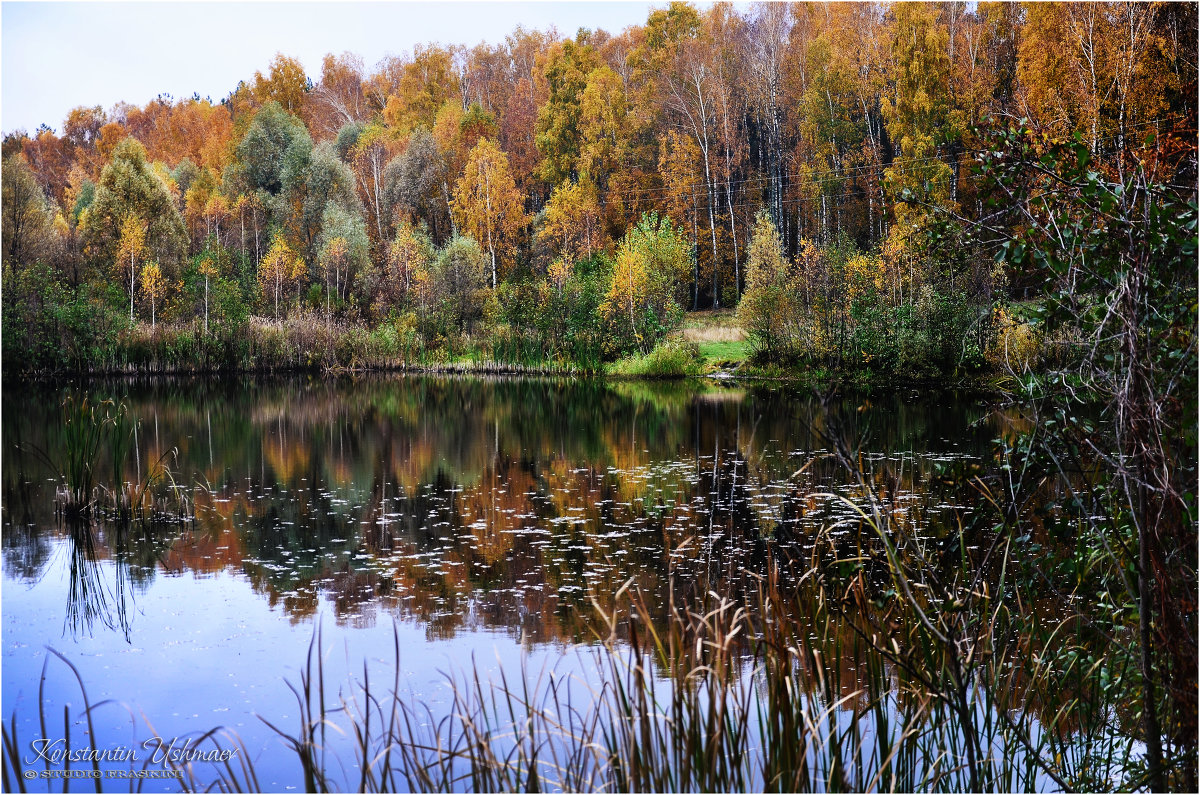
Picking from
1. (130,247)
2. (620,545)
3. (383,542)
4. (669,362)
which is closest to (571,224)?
(669,362)

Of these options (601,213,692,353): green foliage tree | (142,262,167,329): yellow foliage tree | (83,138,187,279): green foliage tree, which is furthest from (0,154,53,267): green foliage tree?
(601,213,692,353): green foliage tree

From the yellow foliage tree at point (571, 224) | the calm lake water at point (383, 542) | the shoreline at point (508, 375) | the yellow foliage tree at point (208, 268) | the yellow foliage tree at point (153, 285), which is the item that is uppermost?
the yellow foliage tree at point (571, 224)

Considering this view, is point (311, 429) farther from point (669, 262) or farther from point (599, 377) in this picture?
point (669, 262)

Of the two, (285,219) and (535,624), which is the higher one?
(285,219)

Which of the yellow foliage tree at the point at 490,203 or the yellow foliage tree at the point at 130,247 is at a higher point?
the yellow foliage tree at the point at 490,203

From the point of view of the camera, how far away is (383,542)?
968 centimetres

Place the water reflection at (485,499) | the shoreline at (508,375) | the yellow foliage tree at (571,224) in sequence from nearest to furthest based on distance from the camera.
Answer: the water reflection at (485,499) → the shoreline at (508,375) → the yellow foliage tree at (571,224)

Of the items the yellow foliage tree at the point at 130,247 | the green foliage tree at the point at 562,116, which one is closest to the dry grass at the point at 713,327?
the green foliage tree at the point at 562,116

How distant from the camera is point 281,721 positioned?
18.3 feet

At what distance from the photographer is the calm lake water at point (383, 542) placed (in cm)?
620

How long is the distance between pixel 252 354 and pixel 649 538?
25048mm

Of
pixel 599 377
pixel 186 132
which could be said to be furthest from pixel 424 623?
pixel 186 132

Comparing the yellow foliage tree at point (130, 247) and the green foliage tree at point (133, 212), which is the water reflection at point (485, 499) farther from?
the green foliage tree at point (133, 212)

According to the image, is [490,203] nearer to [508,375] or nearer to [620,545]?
[508,375]
